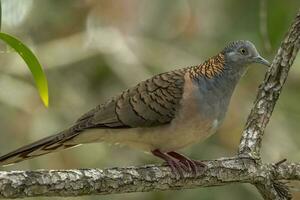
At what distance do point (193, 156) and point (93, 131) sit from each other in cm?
246

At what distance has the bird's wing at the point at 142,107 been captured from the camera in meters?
4.68

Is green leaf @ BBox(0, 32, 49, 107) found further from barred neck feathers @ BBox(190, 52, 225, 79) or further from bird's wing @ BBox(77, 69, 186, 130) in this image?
barred neck feathers @ BBox(190, 52, 225, 79)

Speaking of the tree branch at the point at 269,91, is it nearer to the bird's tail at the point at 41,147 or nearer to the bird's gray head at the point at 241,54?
the bird's gray head at the point at 241,54

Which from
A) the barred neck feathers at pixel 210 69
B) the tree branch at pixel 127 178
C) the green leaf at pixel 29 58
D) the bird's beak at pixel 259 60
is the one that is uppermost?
the bird's beak at pixel 259 60

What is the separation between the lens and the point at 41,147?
4449 mm

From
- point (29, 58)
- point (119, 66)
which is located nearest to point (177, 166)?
point (29, 58)

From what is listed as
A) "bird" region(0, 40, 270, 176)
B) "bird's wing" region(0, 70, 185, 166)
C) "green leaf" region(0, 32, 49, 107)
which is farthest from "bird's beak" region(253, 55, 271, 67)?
"green leaf" region(0, 32, 49, 107)

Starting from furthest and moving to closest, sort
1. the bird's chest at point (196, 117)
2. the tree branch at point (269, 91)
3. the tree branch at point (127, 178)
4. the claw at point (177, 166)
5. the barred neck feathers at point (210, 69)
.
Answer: the barred neck feathers at point (210, 69), the bird's chest at point (196, 117), the tree branch at point (269, 91), the claw at point (177, 166), the tree branch at point (127, 178)

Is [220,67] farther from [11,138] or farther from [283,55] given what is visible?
[11,138]

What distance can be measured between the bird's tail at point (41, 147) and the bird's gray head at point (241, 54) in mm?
1072

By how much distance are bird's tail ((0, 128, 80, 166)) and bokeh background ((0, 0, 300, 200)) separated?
2.15 metres

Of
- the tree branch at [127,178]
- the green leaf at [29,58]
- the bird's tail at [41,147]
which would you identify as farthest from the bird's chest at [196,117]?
the green leaf at [29,58]

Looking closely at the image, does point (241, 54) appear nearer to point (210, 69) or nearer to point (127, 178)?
point (210, 69)

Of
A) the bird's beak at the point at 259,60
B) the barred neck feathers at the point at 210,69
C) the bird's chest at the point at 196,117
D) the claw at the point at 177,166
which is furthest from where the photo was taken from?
the barred neck feathers at the point at 210,69
